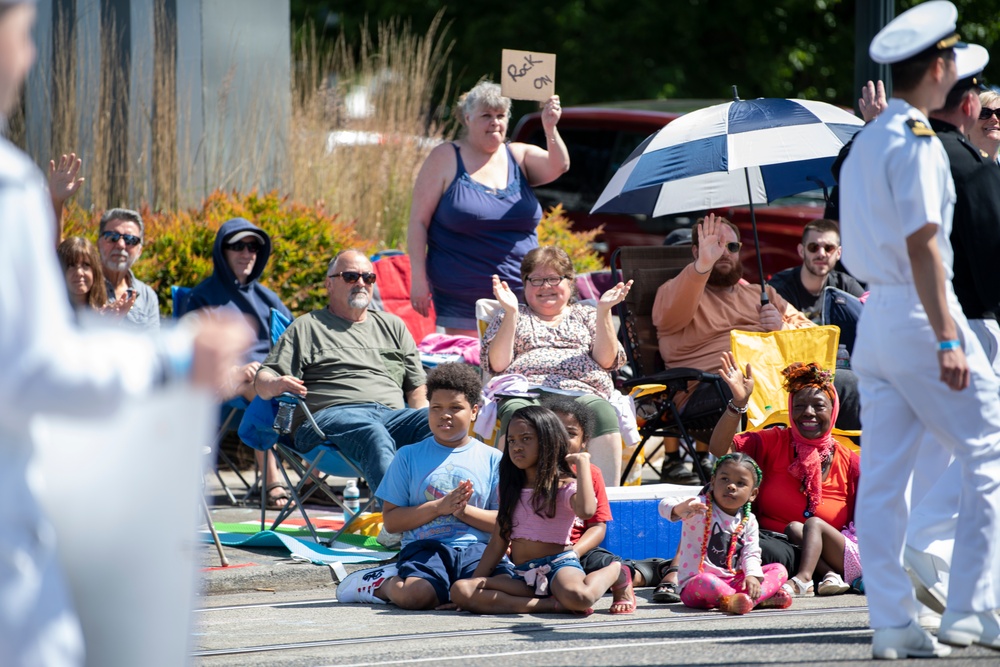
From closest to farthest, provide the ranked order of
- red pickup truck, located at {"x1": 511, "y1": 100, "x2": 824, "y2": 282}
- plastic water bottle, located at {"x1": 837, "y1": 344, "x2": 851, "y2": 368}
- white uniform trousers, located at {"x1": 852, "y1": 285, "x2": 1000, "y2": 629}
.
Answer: white uniform trousers, located at {"x1": 852, "y1": 285, "x2": 1000, "y2": 629} < plastic water bottle, located at {"x1": 837, "y1": 344, "x2": 851, "y2": 368} < red pickup truck, located at {"x1": 511, "y1": 100, "x2": 824, "y2": 282}

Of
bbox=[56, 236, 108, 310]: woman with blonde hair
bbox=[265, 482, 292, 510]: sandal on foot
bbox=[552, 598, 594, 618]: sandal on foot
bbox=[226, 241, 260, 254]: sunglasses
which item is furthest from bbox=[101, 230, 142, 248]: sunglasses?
bbox=[552, 598, 594, 618]: sandal on foot

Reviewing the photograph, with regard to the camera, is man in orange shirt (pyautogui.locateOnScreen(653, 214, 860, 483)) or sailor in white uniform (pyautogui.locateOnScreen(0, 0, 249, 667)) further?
man in orange shirt (pyautogui.locateOnScreen(653, 214, 860, 483))

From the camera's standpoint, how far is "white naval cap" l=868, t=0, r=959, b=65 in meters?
4.46

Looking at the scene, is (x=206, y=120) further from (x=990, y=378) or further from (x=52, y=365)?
(x=52, y=365)

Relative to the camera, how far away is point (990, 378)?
450cm

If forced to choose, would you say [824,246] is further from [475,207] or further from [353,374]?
[353,374]

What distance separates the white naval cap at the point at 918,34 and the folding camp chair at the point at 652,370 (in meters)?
3.45

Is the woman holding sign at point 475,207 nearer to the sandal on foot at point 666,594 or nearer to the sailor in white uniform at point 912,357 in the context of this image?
the sandal on foot at point 666,594

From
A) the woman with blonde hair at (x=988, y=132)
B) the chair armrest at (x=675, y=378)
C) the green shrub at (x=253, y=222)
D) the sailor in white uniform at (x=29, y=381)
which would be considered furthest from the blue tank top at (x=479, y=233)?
the sailor in white uniform at (x=29, y=381)

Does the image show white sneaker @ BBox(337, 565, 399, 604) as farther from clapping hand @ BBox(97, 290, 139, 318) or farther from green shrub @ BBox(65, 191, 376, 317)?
green shrub @ BBox(65, 191, 376, 317)

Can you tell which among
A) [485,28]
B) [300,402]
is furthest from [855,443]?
[485,28]

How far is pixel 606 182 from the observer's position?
13406mm

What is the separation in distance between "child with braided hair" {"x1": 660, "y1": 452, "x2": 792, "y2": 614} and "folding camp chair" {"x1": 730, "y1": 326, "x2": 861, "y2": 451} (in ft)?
5.07

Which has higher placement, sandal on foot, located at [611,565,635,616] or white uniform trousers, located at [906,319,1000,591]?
white uniform trousers, located at [906,319,1000,591]
